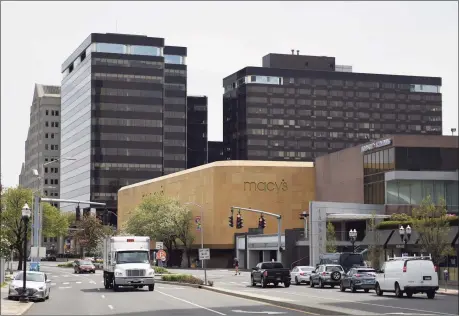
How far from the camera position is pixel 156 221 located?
126312 millimetres

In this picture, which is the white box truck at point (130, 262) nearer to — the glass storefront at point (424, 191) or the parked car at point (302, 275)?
the parked car at point (302, 275)

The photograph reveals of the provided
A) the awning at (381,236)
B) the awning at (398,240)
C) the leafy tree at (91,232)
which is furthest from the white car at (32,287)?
the leafy tree at (91,232)

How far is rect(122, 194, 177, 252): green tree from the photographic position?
12562cm

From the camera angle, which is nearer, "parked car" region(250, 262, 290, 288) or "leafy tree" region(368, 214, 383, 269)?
"parked car" region(250, 262, 290, 288)

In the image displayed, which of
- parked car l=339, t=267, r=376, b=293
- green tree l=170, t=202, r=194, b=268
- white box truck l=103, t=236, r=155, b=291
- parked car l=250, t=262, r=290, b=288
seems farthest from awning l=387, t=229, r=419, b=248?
green tree l=170, t=202, r=194, b=268

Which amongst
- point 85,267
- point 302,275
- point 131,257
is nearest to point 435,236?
point 302,275

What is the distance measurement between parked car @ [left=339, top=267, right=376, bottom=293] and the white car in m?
19.3

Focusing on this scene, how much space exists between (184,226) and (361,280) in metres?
78.5

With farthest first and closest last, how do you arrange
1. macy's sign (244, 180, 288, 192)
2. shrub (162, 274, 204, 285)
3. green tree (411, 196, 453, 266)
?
macy's sign (244, 180, 288, 192) → green tree (411, 196, 453, 266) → shrub (162, 274, 204, 285)

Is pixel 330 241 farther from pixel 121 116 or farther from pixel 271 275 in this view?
pixel 121 116

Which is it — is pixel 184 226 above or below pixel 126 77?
below

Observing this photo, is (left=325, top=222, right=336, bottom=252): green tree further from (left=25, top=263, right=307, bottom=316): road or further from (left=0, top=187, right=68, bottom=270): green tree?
(left=25, top=263, right=307, bottom=316): road

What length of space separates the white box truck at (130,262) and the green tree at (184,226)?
74.7m

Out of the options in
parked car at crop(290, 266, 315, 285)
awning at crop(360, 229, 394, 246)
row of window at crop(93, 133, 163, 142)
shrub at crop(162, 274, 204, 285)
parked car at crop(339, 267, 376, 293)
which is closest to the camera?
parked car at crop(339, 267, 376, 293)
